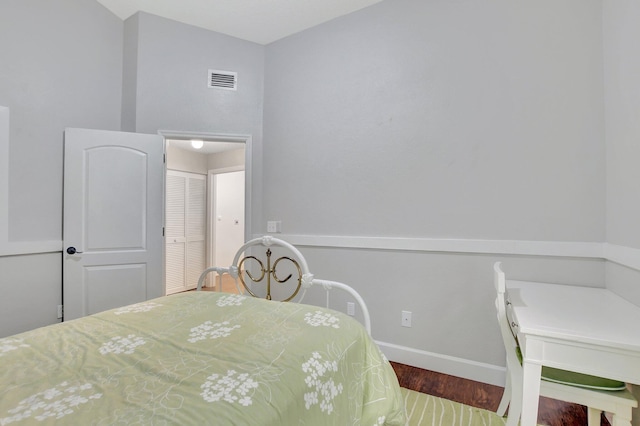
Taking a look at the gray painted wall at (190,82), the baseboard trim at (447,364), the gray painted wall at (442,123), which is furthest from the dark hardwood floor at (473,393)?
the gray painted wall at (190,82)

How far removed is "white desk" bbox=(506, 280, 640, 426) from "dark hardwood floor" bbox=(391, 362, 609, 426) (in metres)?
0.77

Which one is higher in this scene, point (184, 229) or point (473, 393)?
point (184, 229)

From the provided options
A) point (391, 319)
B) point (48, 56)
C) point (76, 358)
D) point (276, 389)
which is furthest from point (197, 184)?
point (276, 389)

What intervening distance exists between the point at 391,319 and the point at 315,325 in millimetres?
1421

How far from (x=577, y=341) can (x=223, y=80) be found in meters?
3.27

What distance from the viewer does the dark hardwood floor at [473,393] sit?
173 cm

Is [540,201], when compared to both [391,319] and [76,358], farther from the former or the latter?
[76,358]

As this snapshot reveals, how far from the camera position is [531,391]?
1.17 meters

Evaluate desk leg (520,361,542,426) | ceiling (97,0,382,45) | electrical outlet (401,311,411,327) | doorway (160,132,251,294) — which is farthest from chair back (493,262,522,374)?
doorway (160,132,251,294)

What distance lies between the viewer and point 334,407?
3.24ft

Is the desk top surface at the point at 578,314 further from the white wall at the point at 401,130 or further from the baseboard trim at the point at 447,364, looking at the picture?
the baseboard trim at the point at 447,364

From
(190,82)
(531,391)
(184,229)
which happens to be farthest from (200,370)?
(184,229)

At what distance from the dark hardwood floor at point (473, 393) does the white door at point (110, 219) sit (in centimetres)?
228

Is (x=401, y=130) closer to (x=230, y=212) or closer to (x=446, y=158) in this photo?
(x=446, y=158)
